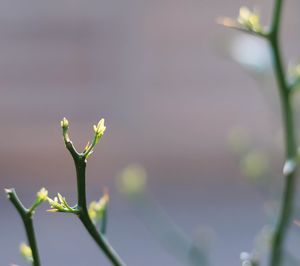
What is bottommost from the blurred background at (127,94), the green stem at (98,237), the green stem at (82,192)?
the blurred background at (127,94)

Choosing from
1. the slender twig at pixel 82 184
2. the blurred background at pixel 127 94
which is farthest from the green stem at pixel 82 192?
the blurred background at pixel 127 94

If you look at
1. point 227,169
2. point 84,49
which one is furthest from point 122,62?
point 227,169

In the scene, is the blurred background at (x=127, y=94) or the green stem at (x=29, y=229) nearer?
the green stem at (x=29, y=229)

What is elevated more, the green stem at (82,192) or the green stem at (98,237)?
the green stem at (82,192)

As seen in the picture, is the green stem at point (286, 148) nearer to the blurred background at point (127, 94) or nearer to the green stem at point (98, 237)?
the green stem at point (98, 237)

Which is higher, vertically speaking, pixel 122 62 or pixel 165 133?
pixel 122 62

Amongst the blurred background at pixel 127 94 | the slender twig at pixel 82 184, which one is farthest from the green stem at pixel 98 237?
the blurred background at pixel 127 94

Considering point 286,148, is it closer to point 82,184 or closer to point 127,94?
point 82,184

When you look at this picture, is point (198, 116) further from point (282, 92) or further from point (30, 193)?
point (282, 92)

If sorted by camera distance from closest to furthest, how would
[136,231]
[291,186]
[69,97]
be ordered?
1. [291,186]
2. [136,231]
3. [69,97]
